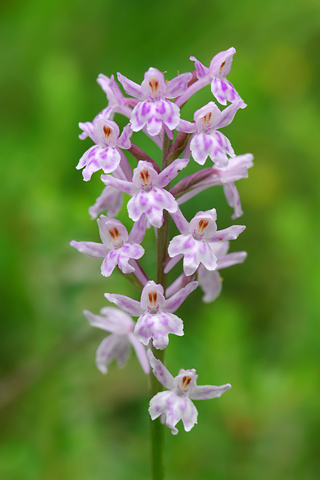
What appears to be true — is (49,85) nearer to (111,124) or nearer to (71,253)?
(71,253)

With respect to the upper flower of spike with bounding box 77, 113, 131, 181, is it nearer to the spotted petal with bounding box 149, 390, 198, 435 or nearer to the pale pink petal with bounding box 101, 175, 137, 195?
the pale pink petal with bounding box 101, 175, 137, 195

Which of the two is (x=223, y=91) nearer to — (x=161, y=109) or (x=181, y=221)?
(x=161, y=109)

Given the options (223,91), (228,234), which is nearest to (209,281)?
(228,234)

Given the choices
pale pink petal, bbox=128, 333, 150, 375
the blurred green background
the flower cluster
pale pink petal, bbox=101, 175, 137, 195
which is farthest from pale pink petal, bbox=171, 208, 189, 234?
the blurred green background

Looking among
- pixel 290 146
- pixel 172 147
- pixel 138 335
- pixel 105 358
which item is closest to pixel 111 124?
pixel 172 147

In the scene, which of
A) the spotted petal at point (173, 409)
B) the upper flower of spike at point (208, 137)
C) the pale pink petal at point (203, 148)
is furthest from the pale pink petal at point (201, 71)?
the spotted petal at point (173, 409)
